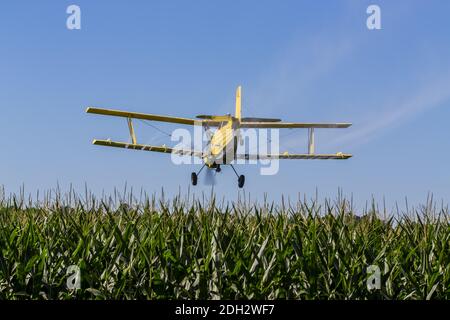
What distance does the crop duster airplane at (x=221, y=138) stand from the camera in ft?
109

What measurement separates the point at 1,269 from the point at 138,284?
1757mm

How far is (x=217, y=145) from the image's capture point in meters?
33.7

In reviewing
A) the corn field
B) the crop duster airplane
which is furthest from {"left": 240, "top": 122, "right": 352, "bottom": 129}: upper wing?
the corn field

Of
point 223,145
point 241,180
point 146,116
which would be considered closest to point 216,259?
point 223,145

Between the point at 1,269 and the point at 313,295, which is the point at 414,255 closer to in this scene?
the point at 313,295

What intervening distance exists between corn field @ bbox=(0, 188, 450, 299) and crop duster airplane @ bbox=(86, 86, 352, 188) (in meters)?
24.4

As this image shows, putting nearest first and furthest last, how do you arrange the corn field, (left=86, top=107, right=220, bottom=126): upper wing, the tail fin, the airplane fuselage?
the corn field, the airplane fuselage, (left=86, top=107, right=220, bottom=126): upper wing, the tail fin

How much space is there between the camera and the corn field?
22.2 feet

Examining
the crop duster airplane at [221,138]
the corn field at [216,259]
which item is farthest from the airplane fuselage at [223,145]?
the corn field at [216,259]

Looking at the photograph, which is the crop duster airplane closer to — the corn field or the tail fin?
the tail fin

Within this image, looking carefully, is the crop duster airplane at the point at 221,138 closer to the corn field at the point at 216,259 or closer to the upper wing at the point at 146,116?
the upper wing at the point at 146,116

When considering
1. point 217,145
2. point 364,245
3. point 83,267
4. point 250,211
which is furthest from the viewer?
point 217,145
